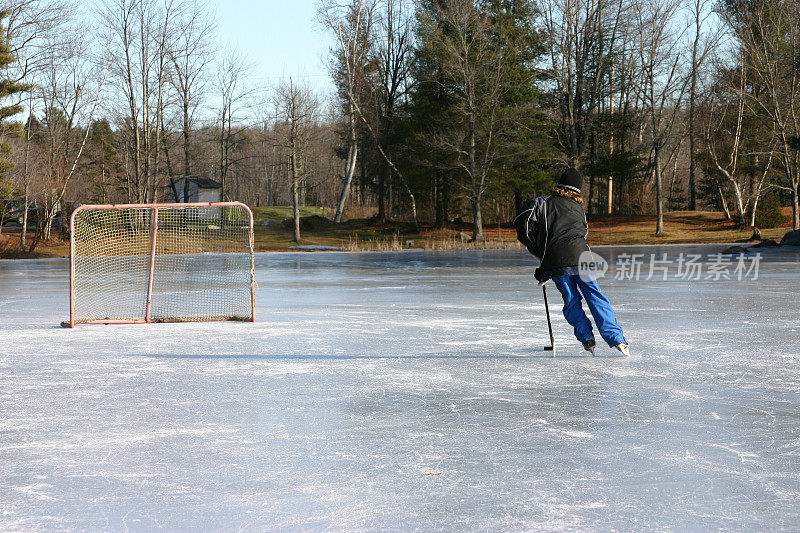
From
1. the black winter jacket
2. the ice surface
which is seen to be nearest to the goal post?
the ice surface

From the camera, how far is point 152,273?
1338 cm

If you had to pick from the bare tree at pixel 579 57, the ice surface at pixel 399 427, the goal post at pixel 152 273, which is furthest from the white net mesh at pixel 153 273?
the bare tree at pixel 579 57

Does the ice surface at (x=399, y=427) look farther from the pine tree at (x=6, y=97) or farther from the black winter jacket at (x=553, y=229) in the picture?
the pine tree at (x=6, y=97)

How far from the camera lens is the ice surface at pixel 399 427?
3.81 meters

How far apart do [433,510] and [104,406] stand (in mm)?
3375

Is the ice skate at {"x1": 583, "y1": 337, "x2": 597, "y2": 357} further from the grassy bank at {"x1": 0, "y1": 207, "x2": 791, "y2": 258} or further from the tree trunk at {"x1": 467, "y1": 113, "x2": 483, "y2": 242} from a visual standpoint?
the tree trunk at {"x1": 467, "y1": 113, "x2": 483, "y2": 242}

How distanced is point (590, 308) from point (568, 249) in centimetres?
61

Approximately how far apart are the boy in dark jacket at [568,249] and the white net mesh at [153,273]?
4.98 m

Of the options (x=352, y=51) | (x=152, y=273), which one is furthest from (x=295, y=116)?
(x=152, y=273)

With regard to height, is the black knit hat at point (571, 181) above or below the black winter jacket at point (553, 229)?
above

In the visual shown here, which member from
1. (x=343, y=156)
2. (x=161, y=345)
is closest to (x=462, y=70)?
(x=343, y=156)

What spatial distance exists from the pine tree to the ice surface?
Answer: 97.7 feet

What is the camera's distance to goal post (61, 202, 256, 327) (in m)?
12.5

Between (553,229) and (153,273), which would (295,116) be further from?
(553,229)
